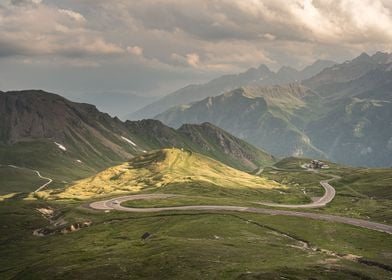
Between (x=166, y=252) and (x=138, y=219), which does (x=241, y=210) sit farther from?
(x=166, y=252)

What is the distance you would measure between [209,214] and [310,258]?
76.6 m

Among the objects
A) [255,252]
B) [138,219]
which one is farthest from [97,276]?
[138,219]

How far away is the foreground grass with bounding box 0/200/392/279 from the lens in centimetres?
8950

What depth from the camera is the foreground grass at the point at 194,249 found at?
89.5 meters

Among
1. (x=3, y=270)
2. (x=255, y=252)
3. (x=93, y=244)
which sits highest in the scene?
(x=255, y=252)

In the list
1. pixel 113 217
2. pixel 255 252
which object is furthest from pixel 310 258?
pixel 113 217

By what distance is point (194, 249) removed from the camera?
108188mm

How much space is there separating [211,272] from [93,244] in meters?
71.3

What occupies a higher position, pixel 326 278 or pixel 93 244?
pixel 326 278

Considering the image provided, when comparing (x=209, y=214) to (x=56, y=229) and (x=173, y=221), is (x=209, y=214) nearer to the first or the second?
(x=173, y=221)

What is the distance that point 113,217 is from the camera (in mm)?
190750

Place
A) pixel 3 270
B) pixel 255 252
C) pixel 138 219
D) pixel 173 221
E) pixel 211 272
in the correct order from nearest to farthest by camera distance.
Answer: pixel 211 272, pixel 255 252, pixel 3 270, pixel 173 221, pixel 138 219

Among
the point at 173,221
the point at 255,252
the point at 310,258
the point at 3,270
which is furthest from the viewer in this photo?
the point at 173,221

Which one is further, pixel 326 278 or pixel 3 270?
pixel 3 270
